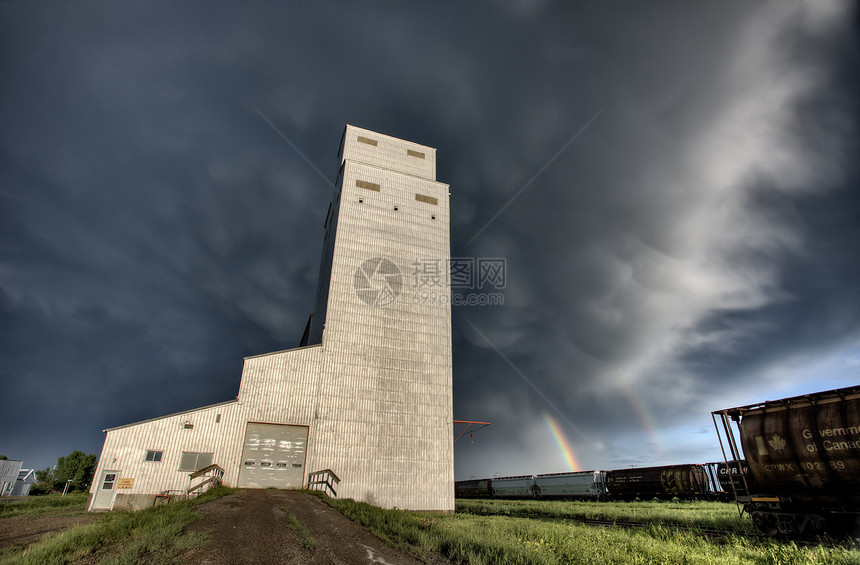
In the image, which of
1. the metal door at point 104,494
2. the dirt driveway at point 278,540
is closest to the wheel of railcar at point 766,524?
the dirt driveway at point 278,540

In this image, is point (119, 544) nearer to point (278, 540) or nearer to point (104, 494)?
point (278, 540)

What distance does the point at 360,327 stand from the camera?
3175cm

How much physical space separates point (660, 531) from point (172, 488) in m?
25.6

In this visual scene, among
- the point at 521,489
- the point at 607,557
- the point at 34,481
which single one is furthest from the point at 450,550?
the point at 34,481

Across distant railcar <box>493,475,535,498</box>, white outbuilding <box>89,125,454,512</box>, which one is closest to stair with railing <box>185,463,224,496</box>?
white outbuilding <box>89,125,454,512</box>

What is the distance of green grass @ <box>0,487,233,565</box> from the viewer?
27.1 ft

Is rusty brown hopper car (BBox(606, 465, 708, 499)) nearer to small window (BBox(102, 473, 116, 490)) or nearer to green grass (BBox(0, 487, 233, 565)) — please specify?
green grass (BBox(0, 487, 233, 565))

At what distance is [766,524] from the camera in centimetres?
1530

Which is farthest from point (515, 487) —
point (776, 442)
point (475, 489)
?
point (776, 442)

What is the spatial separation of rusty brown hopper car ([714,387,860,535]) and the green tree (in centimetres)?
11520

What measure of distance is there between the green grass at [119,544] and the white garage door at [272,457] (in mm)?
15091

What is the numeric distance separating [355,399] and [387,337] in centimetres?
536

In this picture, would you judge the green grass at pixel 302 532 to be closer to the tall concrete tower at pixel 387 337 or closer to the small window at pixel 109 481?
the tall concrete tower at pixel 387 337

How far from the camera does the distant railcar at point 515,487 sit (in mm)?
50006
